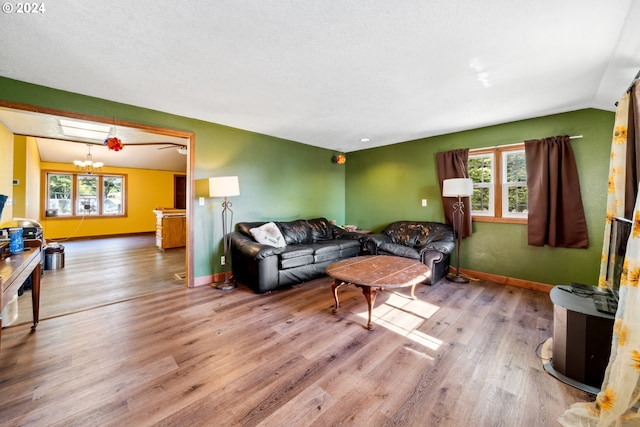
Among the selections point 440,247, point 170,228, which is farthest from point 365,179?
point 170,228

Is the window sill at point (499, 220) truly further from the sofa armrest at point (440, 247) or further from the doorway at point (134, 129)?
the doorway at point (134, 129)

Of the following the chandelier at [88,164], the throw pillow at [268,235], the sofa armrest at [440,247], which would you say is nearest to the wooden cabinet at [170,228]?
the chandelier at [88,164]

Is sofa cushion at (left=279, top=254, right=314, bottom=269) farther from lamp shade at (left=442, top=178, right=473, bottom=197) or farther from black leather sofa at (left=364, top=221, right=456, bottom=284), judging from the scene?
lamp shade at (left=442, top=178, right=473, bottom=197)

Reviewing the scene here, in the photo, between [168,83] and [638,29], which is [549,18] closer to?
[638,29]

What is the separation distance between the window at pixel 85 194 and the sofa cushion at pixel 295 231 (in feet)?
23.3

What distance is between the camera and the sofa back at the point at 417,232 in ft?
13.3

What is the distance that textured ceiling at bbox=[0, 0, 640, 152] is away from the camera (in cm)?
158

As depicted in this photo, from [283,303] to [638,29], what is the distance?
367 cm

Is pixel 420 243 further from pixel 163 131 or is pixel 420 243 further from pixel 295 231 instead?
pixel 163 131

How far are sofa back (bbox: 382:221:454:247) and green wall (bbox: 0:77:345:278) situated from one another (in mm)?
1589

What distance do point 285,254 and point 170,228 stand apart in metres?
4.22

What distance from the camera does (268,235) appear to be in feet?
12.6

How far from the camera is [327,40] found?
186 cm

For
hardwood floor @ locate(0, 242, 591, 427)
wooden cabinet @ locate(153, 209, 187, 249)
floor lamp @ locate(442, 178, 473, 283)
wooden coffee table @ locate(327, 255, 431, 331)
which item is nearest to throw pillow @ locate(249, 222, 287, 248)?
hardwood floor @ locate(0, 242, 591, 427)
